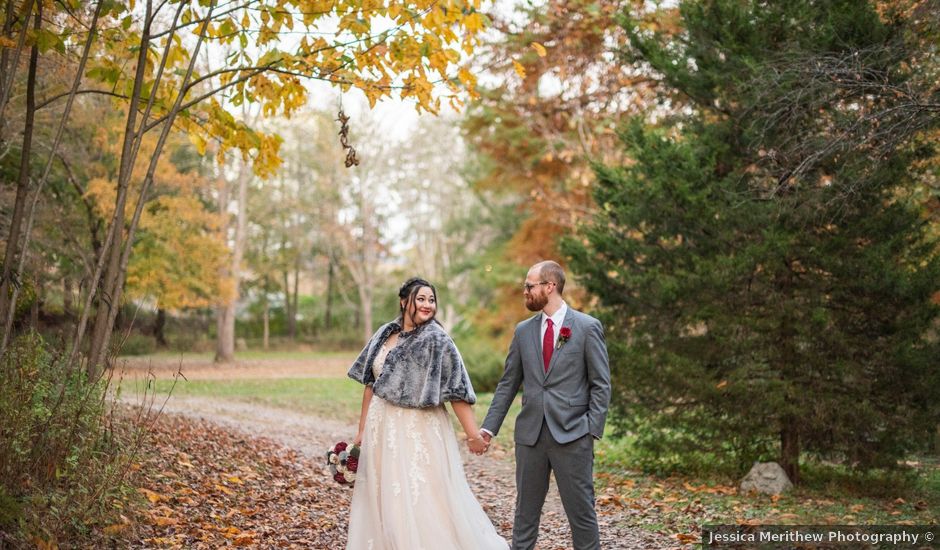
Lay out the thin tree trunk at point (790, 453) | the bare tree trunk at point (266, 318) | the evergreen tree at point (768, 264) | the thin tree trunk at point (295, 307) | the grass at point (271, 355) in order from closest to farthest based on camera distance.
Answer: the evergreen tree at point (768, 264) → the thin tree trunk at point (790, 453) → the grass at point (271, 355) → the bare tree trunk at point (266, 318) → the thin tree trunk at point (295, 307)

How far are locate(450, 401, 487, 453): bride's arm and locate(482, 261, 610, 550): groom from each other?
0.07 metres

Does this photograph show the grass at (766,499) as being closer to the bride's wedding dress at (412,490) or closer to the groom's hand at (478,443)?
the bride's wedding dress at (412,490)

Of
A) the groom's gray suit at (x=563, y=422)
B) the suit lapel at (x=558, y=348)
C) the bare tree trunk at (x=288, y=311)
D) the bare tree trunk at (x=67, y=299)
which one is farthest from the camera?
the bare tree trunk at (x=288, y=311)

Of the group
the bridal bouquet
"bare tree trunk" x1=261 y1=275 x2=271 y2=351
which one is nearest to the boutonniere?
the bridal bouquet

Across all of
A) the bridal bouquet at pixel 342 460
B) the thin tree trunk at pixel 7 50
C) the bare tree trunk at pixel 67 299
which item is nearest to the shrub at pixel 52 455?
the bare tree trunk at pixel 67 299

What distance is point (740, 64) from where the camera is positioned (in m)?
9.34

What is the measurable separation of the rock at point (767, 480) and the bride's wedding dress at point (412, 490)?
4.39 meters

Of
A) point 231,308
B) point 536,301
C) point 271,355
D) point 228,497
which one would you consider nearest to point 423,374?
point 536,301

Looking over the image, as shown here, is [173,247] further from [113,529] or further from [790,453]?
[113,529]

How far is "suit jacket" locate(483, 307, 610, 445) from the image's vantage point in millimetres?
5121

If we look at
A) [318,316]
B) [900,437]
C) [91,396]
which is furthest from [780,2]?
[318,316]

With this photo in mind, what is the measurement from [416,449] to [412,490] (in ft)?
0.83

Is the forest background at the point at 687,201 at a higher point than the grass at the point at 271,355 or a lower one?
higher

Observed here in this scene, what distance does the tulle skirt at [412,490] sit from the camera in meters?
5.29
